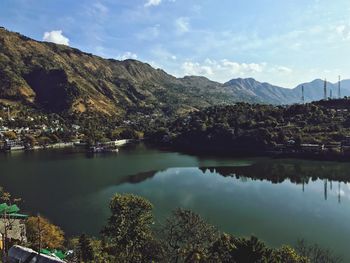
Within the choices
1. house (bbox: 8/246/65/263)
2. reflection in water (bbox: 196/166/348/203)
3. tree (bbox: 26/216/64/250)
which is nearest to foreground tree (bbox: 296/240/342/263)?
tree (bbox: 26/216/64/250)

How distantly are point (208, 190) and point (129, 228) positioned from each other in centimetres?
3717

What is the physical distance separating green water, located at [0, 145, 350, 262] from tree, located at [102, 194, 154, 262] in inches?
448

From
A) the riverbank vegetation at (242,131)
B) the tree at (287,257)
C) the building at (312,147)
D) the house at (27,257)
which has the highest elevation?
the riverbank vegetation at (242,131)

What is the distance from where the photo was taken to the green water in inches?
1833

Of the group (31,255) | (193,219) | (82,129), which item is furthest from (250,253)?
(82,129)

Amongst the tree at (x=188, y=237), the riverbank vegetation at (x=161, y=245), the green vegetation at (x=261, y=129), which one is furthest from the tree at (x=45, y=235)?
the green vegetation at (x=261, y=129)

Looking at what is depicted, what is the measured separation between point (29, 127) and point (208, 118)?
234 ft

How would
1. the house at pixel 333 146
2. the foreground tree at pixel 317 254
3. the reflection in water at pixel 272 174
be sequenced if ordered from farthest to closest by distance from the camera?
the house at pixel 333 146 → the reflection in water at pixel 272 174 → the foreground tree at pixel 317 254

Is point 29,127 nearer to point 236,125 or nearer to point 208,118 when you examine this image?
point 208,118

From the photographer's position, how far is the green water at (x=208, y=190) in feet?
153

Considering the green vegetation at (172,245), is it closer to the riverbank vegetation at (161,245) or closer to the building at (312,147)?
the riverbank vegetation at (161,245)

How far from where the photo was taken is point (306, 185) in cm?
7225

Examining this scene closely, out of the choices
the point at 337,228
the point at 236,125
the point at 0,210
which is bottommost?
the point at 337,228

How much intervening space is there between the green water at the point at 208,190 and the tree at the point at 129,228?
37.3 ft
